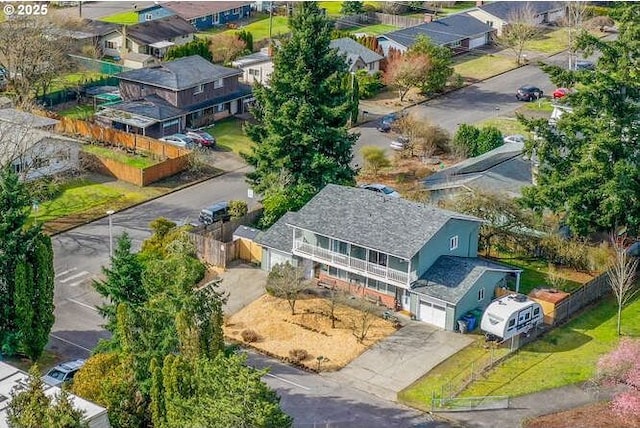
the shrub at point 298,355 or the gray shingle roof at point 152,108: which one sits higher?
the gray shingle roof at point 152,108

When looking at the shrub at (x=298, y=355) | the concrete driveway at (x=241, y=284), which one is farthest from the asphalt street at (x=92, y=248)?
the shrub at (x=298, y=355)

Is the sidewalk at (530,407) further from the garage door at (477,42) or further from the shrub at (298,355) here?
the garage door at (477,42)

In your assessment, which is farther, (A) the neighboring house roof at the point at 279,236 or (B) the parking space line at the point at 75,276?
(A) the neighboring house roof at the point at 279,236

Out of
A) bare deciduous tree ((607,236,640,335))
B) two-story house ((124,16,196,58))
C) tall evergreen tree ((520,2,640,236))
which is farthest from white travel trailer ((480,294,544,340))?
two-story house ((124,16,196,58))

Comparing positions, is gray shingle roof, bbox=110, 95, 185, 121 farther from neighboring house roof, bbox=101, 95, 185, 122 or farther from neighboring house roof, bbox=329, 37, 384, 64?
neighboring house roof, bbox=329, 37, 384, 64

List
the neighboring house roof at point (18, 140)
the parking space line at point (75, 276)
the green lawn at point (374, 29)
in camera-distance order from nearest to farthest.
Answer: the parking space line at point (75, 276)
the neighboring house roof at point (18, 140)
the green lawn at point (374, 29)

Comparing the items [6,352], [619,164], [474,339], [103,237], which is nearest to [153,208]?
[103,237]
